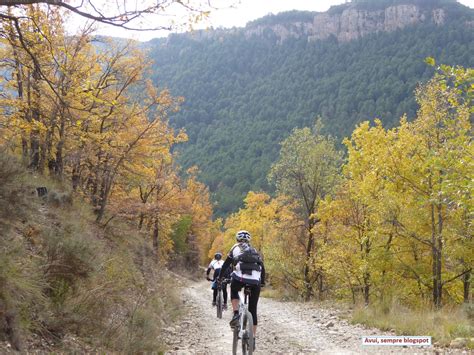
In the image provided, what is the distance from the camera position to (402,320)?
31.4 ft

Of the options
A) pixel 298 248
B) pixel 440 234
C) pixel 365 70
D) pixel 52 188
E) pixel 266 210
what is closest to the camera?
pixel 52 188

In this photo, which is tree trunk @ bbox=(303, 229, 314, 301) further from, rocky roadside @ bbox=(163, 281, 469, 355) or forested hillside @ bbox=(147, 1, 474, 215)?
forested hillside @ bbox=(147, 1, 474, 215)

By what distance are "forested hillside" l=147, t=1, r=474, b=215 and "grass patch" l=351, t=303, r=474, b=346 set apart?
269ft

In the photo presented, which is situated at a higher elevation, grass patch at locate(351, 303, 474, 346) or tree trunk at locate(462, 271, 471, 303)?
grass patch at locate(351, 303, 474, 346)

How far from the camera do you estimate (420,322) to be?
8930 mm

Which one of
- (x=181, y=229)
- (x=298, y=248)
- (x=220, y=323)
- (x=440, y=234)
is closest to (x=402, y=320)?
(x=440, y=234)

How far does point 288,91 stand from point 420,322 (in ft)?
502

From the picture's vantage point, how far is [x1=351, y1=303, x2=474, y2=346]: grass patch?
26.1 ft

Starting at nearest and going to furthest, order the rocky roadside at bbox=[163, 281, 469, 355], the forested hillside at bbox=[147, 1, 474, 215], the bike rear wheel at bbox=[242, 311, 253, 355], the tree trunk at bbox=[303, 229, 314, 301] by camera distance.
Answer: the bike rear wheel at bbox=[242, 311, 253, 355], the rocky roadside at bbox=[163, 281, 469, 355], the tree trunk at bbox=[303, 229, 314, 301], the forested hillside at bbox=[147, 1, 474, 215]

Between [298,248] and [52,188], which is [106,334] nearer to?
[52,188]

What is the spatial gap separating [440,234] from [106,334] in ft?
34.7

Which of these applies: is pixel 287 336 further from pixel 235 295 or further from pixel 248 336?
pixel 248 336

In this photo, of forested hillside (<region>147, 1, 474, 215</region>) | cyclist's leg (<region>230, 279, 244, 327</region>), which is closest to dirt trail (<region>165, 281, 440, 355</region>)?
cyclist's leg (<region>230, 279, 244, 327</region>)

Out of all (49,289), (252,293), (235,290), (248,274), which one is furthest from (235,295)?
(49,289)
